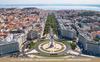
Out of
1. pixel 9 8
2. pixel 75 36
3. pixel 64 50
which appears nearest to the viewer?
pixel 64 50

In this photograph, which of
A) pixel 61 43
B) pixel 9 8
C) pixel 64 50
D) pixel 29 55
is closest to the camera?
pixel 29 55

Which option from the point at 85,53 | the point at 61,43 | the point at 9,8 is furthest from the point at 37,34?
the point at 9,8

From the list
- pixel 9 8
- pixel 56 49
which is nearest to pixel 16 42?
pixel 56 49

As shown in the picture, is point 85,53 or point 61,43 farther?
point 61,43

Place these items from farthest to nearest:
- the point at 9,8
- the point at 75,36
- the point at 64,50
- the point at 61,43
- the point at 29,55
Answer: the point at 9,8 < the point at 75,36 < the point at 61,43 < the point at 64,50 < the point at 29,55

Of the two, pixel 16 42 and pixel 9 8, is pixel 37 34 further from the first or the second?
pixel 9 8

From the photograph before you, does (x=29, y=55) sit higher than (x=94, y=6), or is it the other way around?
(x=94, y=6)

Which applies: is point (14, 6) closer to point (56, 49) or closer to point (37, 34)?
point (37, 34)

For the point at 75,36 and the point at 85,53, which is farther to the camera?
the point at 75,36

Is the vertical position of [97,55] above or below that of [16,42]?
below
